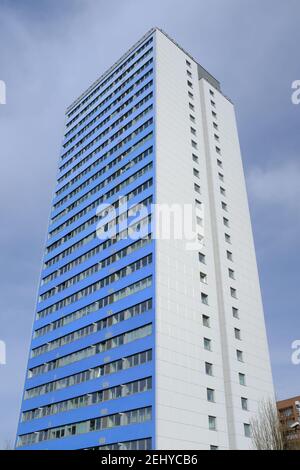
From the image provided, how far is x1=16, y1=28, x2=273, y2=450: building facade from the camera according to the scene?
50.7m

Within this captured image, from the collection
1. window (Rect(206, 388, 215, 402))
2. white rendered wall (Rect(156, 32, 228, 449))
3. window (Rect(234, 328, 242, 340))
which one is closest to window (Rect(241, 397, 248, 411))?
white rendered wall (Rect(156, 32, 228, 449))

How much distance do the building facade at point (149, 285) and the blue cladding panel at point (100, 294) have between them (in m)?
0.23

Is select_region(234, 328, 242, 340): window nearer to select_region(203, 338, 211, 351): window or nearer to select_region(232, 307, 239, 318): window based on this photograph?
select_region(232, 307, 239, 318): window

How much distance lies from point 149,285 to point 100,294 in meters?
10.9

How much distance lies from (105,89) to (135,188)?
33973mm

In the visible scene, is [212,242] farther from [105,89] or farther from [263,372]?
[105,89]

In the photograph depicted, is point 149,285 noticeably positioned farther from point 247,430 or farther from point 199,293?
point 247,430

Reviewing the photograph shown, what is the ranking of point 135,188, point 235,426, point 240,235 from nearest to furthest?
point 235,426, point 135,188, point 240,235

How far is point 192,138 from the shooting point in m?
74.9

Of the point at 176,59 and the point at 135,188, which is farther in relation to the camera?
the point at 176,59

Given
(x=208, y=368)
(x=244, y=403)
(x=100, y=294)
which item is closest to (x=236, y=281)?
(x=208, y=368)

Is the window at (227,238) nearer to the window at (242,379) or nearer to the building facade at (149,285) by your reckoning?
the building facade at (149,285)

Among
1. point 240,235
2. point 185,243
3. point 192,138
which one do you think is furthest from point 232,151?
point 185,243

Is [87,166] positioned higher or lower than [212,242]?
higher
